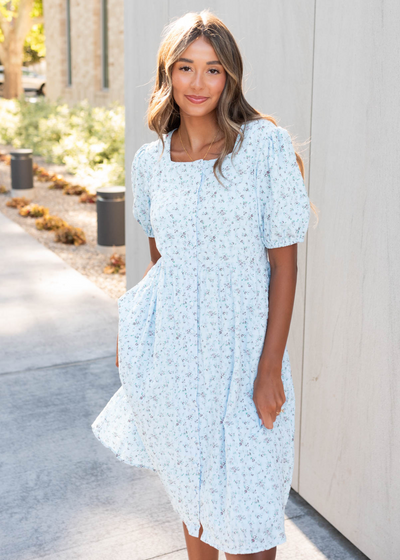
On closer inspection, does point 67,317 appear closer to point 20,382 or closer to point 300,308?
point 20,382

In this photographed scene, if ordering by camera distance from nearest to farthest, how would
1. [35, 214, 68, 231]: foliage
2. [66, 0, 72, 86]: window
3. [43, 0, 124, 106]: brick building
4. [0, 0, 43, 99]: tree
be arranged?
[35, 214, 68, 231]: foliage
[43, 0, 124, 106]: brick building
[66, 0, 72, 86]: window
[0, 0, 43, 99]: tree

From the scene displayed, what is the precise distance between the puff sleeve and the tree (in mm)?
20608

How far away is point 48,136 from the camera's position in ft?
48.9

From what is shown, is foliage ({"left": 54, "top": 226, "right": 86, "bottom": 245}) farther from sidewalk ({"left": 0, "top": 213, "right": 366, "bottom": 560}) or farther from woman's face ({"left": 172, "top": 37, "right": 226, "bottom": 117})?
woman's face ({"left": 172, "top": 37, "right": 226, "bottom": 117})

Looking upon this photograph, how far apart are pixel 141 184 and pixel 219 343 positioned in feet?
2.17

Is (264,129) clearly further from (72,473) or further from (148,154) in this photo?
(72,473)

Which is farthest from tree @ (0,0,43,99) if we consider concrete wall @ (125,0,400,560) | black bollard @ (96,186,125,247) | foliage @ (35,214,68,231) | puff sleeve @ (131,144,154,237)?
puff sleeve @ (131,144,154,237)

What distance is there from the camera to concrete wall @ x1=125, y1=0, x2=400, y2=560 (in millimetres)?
2447

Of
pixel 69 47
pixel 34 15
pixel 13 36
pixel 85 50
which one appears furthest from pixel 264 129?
pixel 34 15

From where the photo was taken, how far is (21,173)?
35.3 feet

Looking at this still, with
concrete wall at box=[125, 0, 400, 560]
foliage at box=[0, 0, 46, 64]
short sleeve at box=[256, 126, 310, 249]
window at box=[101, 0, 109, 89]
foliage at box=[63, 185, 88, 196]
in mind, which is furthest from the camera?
foliage at box=[0, 0, 46, 64]

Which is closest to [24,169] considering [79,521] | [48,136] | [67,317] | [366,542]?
[48,136]

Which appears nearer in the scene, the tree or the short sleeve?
the short sleeve

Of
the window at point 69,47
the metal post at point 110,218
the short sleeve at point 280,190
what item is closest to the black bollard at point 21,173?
the metal post at point 110,218
